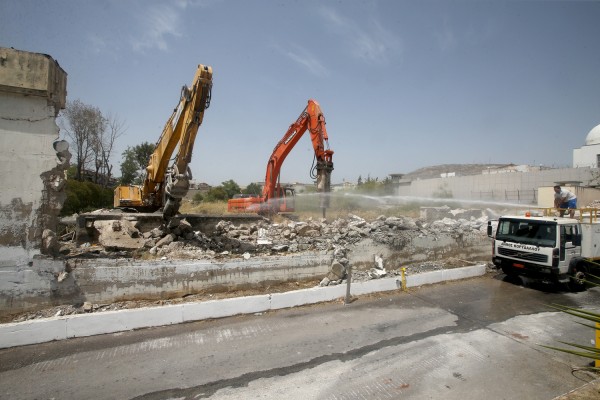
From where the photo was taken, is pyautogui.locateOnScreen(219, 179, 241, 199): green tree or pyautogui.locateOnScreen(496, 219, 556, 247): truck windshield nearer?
pyautogui.locateOnScreen(496, 219, 556, 247): truck windshield

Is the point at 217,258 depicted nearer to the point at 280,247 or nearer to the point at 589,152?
the point at 280,247

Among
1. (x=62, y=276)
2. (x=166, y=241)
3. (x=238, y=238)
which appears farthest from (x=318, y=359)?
(x=238, y=238)

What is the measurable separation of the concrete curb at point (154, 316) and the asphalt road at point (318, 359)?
0.47 feet

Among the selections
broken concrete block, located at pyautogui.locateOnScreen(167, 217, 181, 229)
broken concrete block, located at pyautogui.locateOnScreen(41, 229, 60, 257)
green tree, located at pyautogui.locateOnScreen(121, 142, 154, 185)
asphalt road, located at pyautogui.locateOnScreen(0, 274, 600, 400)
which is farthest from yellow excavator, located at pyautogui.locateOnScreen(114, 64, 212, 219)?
green tree, located at pyautogui.locateOnScreen(121, 142, 154, 185)

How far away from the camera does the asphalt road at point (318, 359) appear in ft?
13.3

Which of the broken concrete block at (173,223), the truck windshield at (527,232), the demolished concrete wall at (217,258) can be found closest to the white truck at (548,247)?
the truck windshield at (527,232)

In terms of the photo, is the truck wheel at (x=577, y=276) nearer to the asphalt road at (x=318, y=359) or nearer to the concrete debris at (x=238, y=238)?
the asphalt road at (x=318, y=359)

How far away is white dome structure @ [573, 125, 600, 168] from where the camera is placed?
32991 mm

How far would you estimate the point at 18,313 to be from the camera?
556 cm

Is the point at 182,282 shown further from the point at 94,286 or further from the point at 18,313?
the point at 18,313

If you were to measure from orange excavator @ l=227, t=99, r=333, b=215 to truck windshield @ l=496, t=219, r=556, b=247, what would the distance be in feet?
21.3

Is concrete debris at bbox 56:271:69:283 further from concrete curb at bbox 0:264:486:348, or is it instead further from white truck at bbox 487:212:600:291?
white truck at bbox 487:212:600:291

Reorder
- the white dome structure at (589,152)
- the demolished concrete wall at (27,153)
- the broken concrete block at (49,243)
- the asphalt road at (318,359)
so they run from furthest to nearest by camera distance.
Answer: the white dome structure at (589,152), the broken concrete block at (49,243), the demolished concrete wall at (27,153), the asphalt road at (318,359)

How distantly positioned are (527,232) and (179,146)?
10175mm
